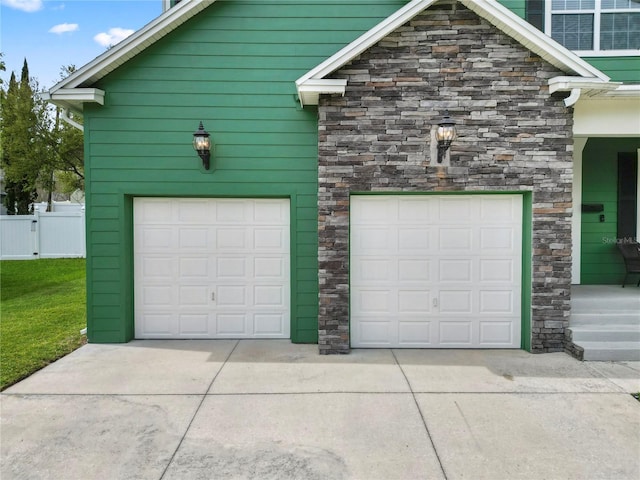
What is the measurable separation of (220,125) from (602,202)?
680 centimetres

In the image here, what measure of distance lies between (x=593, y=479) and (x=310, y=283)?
399cm

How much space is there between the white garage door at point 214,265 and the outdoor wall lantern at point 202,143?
0.73 m

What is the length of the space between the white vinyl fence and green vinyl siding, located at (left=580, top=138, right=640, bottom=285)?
1571 centimetres

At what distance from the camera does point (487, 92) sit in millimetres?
5625

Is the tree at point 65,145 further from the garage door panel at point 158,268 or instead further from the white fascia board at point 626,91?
the white fascia board at point 626,91

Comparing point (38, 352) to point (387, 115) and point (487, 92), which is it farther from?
point (487, 92)

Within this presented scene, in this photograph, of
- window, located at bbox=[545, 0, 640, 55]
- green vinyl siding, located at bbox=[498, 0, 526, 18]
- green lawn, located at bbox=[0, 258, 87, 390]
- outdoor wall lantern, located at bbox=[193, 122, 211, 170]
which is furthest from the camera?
window, located at bbox=[545, 0, 640, 55]

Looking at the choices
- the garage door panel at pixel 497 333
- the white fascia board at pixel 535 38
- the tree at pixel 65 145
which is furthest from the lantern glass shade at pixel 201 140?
the tree at pixel 65 145

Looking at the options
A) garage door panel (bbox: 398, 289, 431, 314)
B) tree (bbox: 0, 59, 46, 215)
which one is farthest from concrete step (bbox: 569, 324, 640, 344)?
tree (bbox: 0, 59, 46, 215)

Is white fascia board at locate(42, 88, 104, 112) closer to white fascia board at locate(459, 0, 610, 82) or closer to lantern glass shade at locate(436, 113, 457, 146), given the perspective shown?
lantern glass shade at locate(436, 113, 457, 146)

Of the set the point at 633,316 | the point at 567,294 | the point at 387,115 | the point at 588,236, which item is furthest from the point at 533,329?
the point at 387,115

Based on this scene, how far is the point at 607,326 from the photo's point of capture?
5645 mm

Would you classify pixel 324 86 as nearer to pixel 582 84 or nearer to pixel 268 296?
pixel 268 296

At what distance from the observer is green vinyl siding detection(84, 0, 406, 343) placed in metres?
6.14
